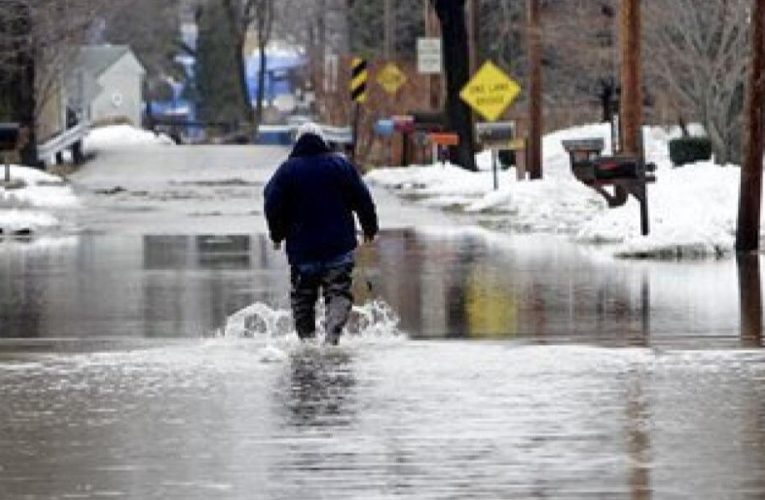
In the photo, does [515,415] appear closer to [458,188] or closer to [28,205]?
[28,205]

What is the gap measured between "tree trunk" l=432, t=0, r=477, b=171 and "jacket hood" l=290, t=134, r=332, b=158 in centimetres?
3323

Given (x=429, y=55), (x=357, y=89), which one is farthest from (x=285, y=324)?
(x=357, y=89)

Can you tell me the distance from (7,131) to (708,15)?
1548 cm

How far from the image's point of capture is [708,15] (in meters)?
42.5

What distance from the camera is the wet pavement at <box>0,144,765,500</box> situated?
29.8ft

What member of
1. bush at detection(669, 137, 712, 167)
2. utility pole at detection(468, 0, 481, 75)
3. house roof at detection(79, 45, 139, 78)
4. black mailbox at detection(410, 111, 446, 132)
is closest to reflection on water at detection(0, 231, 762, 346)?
bush at detection(669, 137, 712, 167)

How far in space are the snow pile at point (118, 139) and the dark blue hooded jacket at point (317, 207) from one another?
5701 centimetres

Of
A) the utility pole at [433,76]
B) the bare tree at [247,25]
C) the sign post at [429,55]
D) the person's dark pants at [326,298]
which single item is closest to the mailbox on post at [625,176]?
the person's dark pants at [326,298]

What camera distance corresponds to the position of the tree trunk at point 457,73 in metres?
47.9

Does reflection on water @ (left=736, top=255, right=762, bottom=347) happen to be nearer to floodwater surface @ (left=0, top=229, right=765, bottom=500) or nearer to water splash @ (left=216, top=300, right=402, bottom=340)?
floodwater surface @ (left=0, top=229, right=765, bottom=500)

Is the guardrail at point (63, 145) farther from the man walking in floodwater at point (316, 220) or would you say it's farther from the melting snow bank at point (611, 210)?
the man walking in floodwater at point (316, 220)

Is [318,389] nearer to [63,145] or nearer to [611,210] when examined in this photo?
[611,210]

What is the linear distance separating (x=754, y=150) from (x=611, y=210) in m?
5.14

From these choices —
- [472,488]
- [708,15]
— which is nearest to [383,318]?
[472,488]
